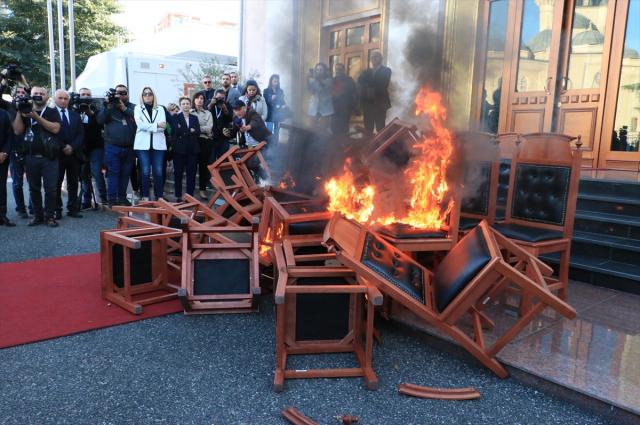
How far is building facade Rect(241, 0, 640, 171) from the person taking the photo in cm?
653

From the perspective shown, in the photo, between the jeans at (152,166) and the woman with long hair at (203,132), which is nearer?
the jeans at (152,166)

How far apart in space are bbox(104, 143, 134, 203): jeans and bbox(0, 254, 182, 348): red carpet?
9.73ft

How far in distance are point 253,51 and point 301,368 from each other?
10.9 m

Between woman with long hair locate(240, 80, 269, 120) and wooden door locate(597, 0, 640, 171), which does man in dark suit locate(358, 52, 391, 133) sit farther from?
wooden door locate(597, 0, 640, 171)

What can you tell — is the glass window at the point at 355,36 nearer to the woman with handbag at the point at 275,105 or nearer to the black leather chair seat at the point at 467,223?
the woman with handbag at the point at 275,105

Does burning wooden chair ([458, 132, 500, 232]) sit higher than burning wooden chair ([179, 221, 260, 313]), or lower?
higher

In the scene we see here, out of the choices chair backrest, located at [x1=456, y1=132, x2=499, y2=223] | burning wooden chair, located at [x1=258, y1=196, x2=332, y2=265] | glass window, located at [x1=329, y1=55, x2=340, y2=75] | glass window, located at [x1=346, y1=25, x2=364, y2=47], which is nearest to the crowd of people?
glass window, located at [x1=329, y1=55, x2=340, y2=75]

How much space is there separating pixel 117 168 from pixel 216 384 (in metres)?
6.06

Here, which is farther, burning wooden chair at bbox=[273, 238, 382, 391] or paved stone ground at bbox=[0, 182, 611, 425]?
burning wooden chair at bbox=[273, 238, 382, 391]

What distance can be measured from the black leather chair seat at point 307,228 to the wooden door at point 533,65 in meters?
4.91

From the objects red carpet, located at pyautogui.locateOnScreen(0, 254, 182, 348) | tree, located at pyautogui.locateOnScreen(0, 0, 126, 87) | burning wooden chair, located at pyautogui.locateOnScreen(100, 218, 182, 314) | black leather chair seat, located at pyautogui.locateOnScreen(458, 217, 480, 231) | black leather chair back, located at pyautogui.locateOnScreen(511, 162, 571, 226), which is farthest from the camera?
tree, located at pyautogui.locateOnScreen(0, 0, 126, 87)

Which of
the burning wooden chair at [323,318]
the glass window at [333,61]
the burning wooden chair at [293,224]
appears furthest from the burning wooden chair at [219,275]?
the glass window at [333,61]

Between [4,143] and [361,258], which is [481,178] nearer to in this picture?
[361,258]

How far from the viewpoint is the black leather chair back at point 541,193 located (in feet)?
13.8
